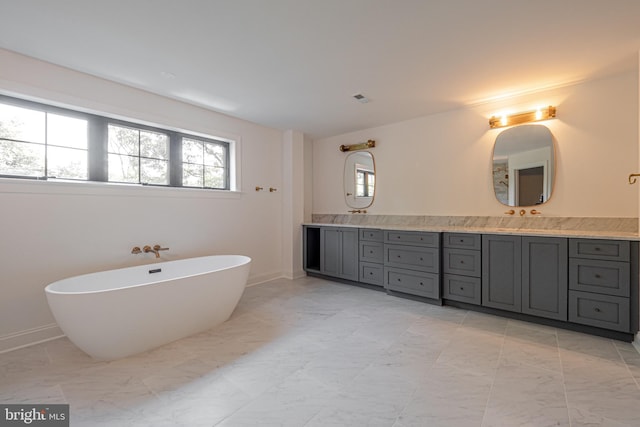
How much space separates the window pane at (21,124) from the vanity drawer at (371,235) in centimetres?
350

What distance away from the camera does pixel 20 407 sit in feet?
5.15

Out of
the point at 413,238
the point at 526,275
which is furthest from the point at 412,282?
the point at 526,275

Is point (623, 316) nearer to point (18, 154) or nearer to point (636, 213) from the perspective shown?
point (636, 213)

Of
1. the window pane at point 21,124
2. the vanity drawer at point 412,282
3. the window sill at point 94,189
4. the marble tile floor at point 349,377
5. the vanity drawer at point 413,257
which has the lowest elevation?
the marble tile floor at point 349,377


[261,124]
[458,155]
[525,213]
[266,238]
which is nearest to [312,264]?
[266,238]

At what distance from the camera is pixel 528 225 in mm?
3074

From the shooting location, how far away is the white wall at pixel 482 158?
2633mm

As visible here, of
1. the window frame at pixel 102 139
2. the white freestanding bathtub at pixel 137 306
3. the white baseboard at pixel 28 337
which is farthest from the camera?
the window frame at pixel 102 139

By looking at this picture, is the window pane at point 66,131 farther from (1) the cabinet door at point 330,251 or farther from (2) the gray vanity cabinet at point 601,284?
(2) the gray vanity cabinet at point 601,284

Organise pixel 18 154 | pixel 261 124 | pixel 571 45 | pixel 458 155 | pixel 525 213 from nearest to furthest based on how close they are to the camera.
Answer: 1. pixel 571 45
2. pixel 18 154
3. pixel 525 213
4. pixel 458 155
5. pixel 261 124

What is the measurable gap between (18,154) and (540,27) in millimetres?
4199

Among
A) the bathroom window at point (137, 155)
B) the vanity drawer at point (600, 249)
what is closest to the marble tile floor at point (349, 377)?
the vanity drawer at point (600, 249)

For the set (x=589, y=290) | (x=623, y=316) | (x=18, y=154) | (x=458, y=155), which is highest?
(x=458, y=155)

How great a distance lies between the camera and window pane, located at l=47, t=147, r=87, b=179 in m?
2.55
